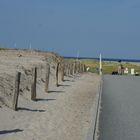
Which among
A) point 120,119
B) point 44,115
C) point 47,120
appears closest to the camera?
point 47,120

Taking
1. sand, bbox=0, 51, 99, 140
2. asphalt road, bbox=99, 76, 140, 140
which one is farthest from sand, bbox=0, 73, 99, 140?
asphalt road, bbox=99, 76, 140, 140

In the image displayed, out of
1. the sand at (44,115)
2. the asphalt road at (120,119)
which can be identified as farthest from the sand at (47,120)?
the asphalt road at (120,119)

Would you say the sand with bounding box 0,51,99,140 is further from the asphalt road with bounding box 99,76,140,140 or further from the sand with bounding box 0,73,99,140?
the asphalt road with bounding box 99,76,140,140

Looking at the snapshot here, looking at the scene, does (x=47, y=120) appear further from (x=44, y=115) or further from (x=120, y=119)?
(x=120, y=119)

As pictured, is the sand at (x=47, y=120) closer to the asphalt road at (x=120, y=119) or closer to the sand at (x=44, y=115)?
the sand at (x=44, y=115)

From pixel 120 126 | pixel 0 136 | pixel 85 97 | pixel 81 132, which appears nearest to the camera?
pixel 0 136

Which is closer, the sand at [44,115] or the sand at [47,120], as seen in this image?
the sand at [47,120]

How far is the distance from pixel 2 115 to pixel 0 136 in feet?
10.8

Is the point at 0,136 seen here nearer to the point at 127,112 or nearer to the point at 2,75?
the point at 127,112

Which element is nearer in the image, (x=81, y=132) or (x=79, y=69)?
(x=81, y=132)

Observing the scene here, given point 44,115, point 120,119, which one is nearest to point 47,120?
point 44,115

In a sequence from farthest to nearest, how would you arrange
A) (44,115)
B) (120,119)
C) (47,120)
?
(44,115), (120,119), (47,120)

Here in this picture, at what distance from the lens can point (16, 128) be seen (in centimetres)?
1409

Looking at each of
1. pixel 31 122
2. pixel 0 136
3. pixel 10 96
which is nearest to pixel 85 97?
pixel 10 96
